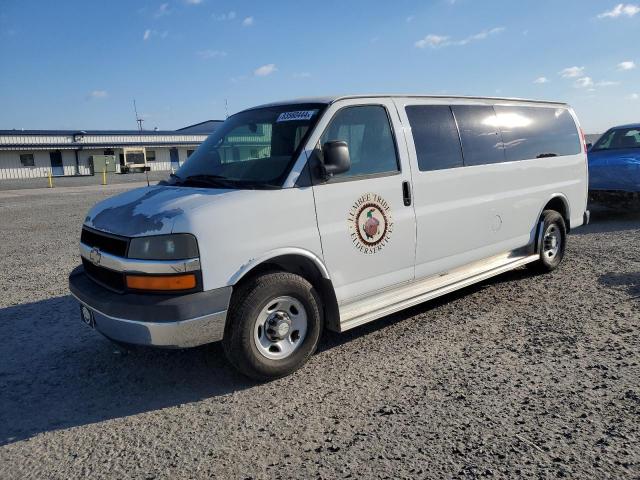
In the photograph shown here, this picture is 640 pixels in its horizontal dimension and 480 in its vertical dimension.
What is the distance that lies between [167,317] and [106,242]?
864 millimetres

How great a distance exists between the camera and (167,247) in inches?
125

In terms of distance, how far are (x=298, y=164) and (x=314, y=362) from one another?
5.13 feet

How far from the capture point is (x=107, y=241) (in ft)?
11.7

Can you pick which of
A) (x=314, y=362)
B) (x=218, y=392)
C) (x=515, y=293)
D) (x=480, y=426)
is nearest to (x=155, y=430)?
(x=218, y=392)

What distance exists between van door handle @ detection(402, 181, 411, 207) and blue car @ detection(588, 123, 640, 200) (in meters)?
7.21

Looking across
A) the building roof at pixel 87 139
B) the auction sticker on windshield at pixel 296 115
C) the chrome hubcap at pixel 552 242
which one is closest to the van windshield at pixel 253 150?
the auction sticker on windshield at pixel 296 115

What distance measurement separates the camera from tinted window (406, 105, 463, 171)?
4441 millimetres

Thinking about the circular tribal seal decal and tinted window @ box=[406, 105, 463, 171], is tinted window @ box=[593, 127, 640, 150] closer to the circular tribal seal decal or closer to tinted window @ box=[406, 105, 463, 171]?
tinted window @ box=[406, 105, 463, 171]

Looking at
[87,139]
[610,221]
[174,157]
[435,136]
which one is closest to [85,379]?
[435,136]

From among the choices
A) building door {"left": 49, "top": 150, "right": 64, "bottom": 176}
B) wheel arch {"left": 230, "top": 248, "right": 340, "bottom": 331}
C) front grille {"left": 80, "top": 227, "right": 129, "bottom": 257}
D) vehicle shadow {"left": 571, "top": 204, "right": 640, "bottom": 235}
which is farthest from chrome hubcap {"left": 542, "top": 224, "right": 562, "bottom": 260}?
building door {"left": 49, "top": 150, "right": 64, "bottom": 176}

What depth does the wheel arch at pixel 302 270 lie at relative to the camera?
3.42 meters

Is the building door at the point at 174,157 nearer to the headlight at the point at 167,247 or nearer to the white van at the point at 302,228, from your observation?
the white van at the point at 302,228

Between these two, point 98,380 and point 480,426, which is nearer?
point 480,426

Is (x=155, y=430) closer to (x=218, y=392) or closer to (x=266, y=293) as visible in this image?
(x=218, y=392)
